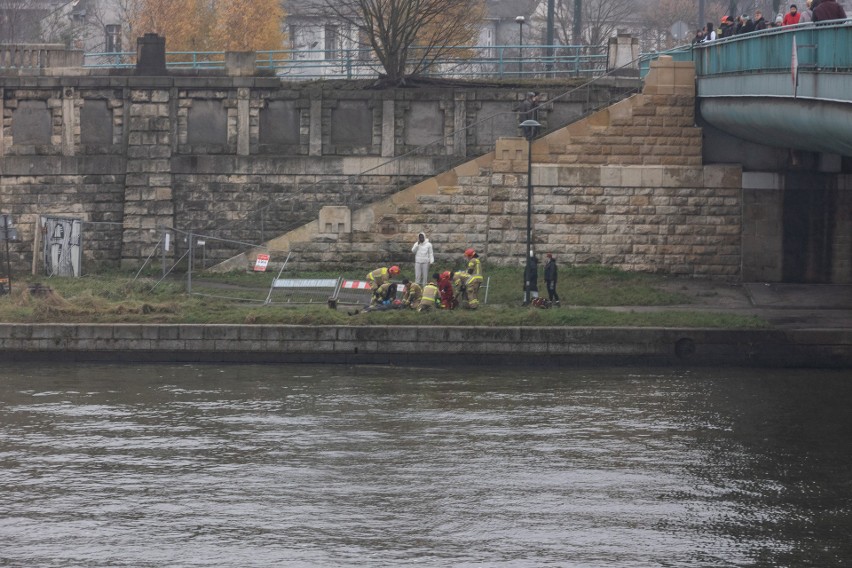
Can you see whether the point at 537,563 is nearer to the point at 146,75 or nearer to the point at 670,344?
the point at 670,344

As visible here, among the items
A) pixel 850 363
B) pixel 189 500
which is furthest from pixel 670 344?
pixel 189 500

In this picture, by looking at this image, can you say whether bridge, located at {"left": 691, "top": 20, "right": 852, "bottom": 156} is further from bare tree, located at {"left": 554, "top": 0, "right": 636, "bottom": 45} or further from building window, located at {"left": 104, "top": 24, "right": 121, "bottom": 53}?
bare tree, located at {"left": 554, "top": 0, "right": 636, "bottom": 45}

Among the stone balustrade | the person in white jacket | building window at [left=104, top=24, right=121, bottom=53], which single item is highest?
building window at [left=104, top=24, right=121, bottom=53]

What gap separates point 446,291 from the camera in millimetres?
29875

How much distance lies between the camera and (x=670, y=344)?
27703 mm

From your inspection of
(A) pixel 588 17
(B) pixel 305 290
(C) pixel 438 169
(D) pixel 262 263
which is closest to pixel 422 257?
(B) pixel 305 290

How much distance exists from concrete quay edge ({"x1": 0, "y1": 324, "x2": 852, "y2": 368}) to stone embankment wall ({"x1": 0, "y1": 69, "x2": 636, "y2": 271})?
9306mm

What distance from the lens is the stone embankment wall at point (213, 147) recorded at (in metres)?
37.3

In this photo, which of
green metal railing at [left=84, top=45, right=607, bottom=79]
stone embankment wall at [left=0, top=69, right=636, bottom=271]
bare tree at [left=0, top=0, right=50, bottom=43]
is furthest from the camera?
bare tree at [left=0, top=0, right=50, bottom=43]

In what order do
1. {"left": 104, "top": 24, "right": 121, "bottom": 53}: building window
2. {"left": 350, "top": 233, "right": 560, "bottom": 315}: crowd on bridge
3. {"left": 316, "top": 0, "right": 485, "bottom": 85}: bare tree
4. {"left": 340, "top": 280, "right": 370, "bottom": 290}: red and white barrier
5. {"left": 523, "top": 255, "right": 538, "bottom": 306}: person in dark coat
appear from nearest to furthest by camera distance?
{"left": 350, "top": 233, "right": 560, "bottom": 315}: crowd on bridge → {"left": 523, "top": 255, "right": 538, "bottom": 306}: person in dark coat → {"left": 340, "top": 280, "right": 370, "bottom": 290}: red and white barrier → {"left": 316, "top": 0, "right": 485, "bottom": 85}: bare tree → {"left": 104, "top": 24, "right": 121, "bottom": 53}: building window

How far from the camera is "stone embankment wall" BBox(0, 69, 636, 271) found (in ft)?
122

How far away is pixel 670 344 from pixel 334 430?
27.3 ft

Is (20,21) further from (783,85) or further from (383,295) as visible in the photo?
(783,85)

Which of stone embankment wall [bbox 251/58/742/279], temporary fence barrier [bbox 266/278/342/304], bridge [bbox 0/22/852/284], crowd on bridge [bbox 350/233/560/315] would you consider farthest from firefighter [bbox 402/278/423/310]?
stone embankment wall [bbox 251/58/742/279]
